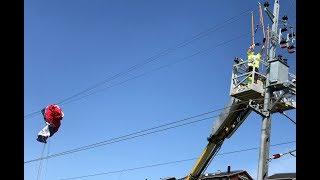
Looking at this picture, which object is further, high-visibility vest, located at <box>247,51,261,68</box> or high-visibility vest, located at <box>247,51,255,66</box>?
high-visibility vest, located at <box>247,51,255,66</box>

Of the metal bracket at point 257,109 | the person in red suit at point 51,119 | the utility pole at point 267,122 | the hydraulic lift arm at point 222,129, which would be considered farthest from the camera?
the person in red suit at point 51,119

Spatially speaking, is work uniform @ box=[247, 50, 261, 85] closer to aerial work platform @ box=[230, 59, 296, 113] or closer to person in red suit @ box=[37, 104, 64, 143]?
aerial work platform @ box=[230, 59, 296, 113]

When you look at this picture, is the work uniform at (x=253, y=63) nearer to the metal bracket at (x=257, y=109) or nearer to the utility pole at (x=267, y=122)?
the utility pole at (x=267, y=122)

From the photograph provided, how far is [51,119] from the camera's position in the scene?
2128 centimetres

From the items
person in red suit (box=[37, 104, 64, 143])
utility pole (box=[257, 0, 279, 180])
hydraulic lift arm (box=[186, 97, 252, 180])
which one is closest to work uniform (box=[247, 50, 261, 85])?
utility pole (box=[257, 0, 279, 180])

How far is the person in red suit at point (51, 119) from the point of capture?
21.2 m

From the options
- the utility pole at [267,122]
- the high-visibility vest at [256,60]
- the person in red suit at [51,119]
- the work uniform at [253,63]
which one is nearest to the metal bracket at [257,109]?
the utility pole at [267,122]

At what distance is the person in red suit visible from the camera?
21.2 m

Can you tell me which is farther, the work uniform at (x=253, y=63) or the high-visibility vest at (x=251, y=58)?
the high-visibility vest at (x=251, y=58)

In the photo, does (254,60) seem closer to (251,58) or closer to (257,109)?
(251,58)
